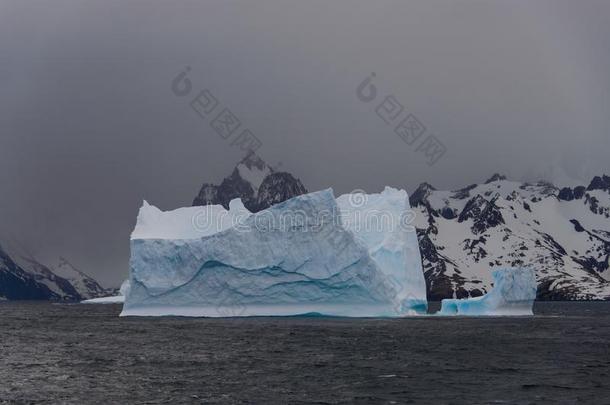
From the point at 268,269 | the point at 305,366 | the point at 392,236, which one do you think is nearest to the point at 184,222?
the point at 268,269

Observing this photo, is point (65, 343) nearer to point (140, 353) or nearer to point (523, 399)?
point (140, 353)

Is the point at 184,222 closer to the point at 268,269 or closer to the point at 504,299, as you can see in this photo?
the point at 268,269

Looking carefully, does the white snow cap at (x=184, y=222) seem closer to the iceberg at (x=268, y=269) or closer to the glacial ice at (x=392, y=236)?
the iceberg at (x=268, y=269)

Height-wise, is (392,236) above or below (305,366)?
above

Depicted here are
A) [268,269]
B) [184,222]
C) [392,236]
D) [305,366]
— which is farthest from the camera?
[392,236]

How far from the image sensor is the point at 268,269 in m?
52.4

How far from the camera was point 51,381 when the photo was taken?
2706cm

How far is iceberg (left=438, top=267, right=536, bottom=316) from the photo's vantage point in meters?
69.8

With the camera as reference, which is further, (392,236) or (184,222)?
(392,236)

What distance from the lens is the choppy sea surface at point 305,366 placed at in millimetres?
24047

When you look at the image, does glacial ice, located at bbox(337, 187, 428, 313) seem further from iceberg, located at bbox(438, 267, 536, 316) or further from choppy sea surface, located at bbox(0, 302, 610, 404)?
choppy sea surface, located at bbox(0, 302, 610, 404)

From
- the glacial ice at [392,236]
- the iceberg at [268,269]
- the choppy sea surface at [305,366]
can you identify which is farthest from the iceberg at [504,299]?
the choppy sea surface at [305,366]

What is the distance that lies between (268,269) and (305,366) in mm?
21926

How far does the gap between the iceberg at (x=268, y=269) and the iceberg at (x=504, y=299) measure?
16820 millimetres
